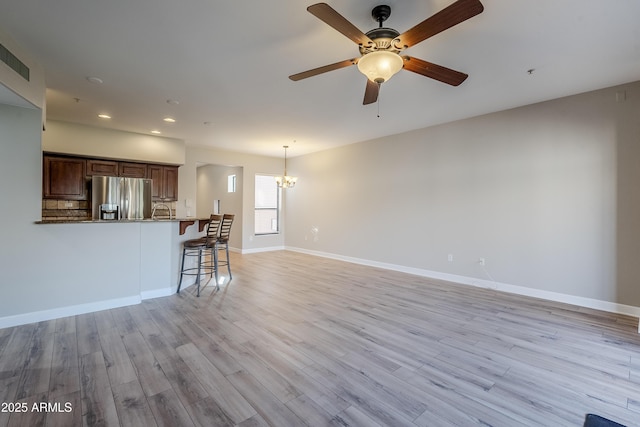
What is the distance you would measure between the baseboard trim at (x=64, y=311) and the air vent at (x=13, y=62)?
2424 mm

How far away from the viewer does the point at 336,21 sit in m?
1.78

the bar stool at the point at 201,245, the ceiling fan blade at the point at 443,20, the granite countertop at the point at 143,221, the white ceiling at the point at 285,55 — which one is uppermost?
the white ceiling at the point at 285,55

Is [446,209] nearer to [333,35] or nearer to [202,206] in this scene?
[333,35]

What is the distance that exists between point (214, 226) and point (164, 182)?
252 centimetres

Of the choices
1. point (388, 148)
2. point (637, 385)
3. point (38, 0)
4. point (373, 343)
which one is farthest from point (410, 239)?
point (38, 0)

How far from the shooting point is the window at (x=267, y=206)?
8070 millimetres

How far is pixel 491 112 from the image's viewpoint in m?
4.41

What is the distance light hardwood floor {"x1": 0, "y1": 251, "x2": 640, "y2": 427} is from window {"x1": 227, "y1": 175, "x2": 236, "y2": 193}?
4725 mm

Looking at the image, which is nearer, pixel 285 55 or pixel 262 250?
pixel 285 55

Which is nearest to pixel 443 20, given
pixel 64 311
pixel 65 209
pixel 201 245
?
pixel 201 245

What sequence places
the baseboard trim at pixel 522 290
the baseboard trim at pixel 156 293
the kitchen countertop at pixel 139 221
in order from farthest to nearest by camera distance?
the baseboard trim at pixel 156 293
the baseboard trim at pixel 522 290
the kitchen countertop at pixel 139 221

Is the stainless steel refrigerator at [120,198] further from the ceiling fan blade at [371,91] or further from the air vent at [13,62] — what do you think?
the ceiling fan blade at [371,91]

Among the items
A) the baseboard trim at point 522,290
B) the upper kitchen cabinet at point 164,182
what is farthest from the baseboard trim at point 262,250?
the baseboard trim at point 522,290

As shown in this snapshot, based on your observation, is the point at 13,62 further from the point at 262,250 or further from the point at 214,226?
the point at 262,250
